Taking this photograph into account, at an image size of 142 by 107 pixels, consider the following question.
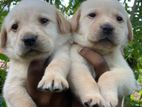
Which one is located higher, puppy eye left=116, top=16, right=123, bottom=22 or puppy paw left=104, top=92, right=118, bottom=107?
puppy eye left=116, top=16, right=123, bottom=22

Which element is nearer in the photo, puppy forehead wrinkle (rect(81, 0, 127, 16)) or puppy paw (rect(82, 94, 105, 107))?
puppy paw (rect(82, 94, 105, 107))

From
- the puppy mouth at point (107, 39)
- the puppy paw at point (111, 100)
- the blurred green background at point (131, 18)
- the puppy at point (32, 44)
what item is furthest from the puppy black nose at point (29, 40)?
the blurred green background at point (131, 18)

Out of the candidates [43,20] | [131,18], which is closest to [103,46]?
[43,20]

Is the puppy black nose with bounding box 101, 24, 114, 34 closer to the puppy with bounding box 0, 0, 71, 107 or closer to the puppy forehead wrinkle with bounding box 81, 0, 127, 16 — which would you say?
the puppy forehead wrinkle with bounding box 81, 0, 127, 16

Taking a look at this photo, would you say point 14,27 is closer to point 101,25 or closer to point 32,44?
point 32,44

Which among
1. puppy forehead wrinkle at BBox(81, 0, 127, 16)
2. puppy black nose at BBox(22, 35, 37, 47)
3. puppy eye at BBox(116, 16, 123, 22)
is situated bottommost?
puppy black nose at BBox(22, 35, 37, 47)

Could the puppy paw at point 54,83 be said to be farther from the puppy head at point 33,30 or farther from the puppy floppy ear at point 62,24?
the puppy floppy ear at point 62,24

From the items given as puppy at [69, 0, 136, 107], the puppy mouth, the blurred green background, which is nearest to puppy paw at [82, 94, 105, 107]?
puppy at [69, 0, 136, 107]

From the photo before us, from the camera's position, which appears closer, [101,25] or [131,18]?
[101,25]
